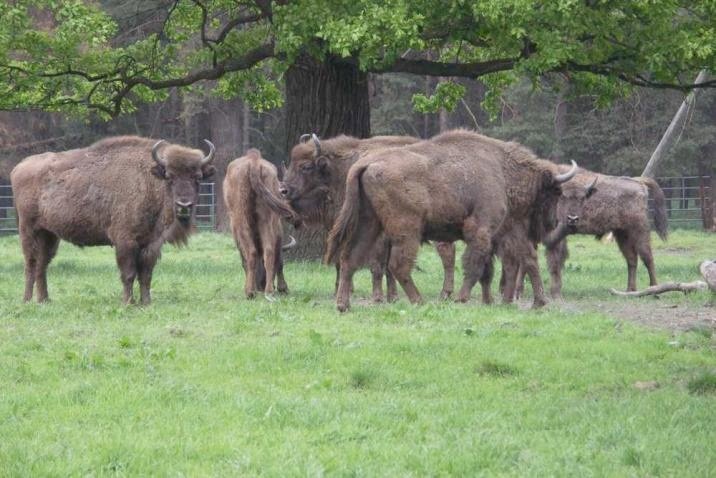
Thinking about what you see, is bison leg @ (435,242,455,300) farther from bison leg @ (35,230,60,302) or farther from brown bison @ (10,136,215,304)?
bison leg @ (35,230,60,302)

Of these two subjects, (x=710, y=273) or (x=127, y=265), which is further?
(x=710, y=273)

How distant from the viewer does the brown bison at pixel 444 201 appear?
45.4ft

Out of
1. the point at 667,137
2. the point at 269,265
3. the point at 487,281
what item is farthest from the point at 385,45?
the point at 667,137

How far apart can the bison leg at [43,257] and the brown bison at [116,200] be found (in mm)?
13

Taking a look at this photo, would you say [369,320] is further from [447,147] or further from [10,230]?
[10,230]

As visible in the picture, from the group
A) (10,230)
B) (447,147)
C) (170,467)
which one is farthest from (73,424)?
(10,230)

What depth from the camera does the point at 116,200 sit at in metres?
15.1

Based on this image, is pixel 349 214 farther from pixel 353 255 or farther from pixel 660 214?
pixel 660 214

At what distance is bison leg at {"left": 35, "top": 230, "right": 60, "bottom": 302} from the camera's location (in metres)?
15.8

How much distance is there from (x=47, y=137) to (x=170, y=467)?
45.2m

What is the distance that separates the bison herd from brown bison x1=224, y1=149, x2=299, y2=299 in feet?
0.06

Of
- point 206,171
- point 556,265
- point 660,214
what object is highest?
point 206,171

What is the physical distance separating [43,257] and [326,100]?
7605 mm

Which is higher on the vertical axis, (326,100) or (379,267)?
(326,100)
